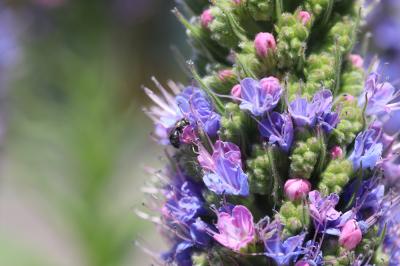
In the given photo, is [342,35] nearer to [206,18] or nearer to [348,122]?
[348,122]

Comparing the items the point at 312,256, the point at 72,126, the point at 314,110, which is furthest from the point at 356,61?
the point at 72,126

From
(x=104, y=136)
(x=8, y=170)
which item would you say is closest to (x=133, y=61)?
(x=8, y=170)

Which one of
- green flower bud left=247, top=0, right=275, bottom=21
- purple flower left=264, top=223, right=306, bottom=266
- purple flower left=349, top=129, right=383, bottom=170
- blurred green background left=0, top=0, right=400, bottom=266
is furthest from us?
blurred green background left=0, top=0, right=400, bottom=266

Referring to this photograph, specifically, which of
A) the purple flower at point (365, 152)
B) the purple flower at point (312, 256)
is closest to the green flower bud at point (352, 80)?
the purple flower at point (365, 152)

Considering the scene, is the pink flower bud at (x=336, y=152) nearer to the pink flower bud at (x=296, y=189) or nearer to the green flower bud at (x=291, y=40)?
the pink flower bud at (x=296, y=189)

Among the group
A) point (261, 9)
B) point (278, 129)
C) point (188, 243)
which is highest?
point (261, 9)

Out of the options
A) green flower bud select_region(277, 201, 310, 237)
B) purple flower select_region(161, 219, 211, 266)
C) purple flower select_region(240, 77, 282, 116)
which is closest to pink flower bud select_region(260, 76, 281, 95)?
purple flower select_region(240, 77, 282, 116)

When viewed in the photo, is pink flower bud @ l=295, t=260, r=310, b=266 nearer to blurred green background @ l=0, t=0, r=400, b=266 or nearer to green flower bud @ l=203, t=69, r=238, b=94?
green flower bud @ l=203, t=69, r=238, b=94
